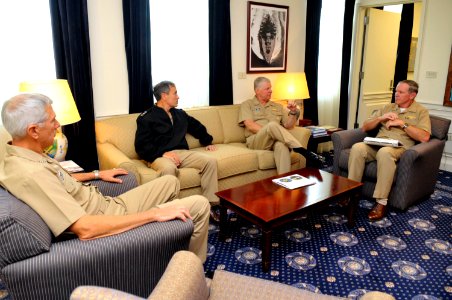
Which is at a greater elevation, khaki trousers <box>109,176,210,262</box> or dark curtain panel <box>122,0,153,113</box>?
dark curtain panel <box>122,0,153,113</box>

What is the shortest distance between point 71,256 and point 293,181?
1.79 meters

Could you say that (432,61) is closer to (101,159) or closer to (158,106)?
(158,106)

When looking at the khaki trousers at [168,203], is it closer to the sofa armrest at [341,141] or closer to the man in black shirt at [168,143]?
the man in black shirt at [168,143]

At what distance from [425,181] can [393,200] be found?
39 cm

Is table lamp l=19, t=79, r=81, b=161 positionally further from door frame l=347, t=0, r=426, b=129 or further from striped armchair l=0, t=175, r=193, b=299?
door frame l=347, t=0, r=426, b=129

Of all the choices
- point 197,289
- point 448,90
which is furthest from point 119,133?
point 448,90

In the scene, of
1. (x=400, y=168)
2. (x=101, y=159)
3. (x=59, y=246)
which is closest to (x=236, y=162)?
(x=101, y=159)

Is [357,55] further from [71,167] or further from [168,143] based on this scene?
[71,167]

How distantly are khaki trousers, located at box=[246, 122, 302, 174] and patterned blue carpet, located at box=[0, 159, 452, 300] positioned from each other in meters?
0.62

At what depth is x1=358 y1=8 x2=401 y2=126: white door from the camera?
511cm

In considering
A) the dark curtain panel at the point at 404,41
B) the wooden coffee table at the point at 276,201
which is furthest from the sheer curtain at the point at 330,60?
the wooden coffee table at the point at 276,201

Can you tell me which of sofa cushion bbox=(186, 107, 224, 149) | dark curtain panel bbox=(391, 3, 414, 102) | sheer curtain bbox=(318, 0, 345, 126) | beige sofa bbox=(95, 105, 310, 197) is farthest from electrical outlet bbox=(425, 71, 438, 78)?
sofa cushion bbox=(186, 107, 224, 149)

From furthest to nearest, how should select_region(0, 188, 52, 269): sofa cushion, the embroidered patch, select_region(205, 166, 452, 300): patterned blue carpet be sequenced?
select_region(205, 166, 452, 300): patterned blue carpet
the embroidered patch
select_region(0, 188, 52, 269): sofa cushion

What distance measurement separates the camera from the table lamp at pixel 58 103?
244cm
